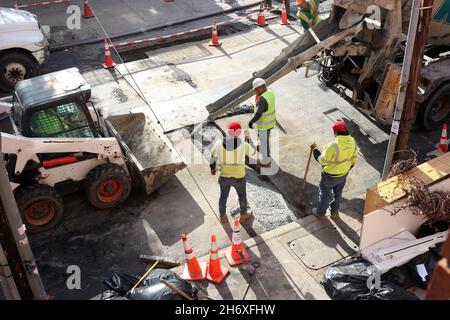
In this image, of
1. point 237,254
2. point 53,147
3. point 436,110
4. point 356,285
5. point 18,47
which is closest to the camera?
point 356,285

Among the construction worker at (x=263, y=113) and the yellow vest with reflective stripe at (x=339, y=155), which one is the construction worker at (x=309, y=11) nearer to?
the construction worker at (x=263, y=113)

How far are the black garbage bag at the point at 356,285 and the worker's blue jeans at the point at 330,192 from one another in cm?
111

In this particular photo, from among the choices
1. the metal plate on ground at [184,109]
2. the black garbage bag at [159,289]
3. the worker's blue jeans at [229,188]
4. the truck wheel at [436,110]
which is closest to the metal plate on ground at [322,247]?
the worker's blue jeans at [229,188]

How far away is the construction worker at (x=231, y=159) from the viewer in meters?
6.95

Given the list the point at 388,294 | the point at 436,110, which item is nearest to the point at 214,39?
the point at 436,110

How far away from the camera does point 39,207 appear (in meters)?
7.34

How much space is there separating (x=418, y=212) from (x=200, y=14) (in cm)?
1154

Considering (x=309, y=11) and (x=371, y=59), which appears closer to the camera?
(x=371, y=59)

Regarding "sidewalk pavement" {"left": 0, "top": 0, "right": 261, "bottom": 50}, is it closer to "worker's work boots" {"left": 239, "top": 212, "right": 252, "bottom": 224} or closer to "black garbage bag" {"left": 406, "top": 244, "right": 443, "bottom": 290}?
"worker's work boots" {"left": 239, "top": 212, "right": 252, "bottom": 224}

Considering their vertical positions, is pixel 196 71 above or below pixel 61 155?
below

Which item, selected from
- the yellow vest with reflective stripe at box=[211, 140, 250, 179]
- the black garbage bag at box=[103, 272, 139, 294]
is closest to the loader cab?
the yellow vest with reflective stripe at box=[211, 140, 250, 179]

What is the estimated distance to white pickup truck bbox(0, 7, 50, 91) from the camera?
11352mm

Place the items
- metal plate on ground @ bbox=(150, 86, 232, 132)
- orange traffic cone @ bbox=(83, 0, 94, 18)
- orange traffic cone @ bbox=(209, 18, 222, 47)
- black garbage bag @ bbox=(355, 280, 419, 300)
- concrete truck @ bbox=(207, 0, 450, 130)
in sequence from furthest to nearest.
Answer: orange traffic cone @ bbox=(83, 0, 94, 18) < orange traffic cone @ bbox=(209, 18, 222, 47) < metal plate on ground @ bbox=(150, 86, 232, 132) < concrete truck @ bbox=(207, 0, 450, 130) < black garbage bag @ bbox=(355, 280, 419, 300)

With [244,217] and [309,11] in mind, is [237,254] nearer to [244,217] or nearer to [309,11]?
[244,217]
